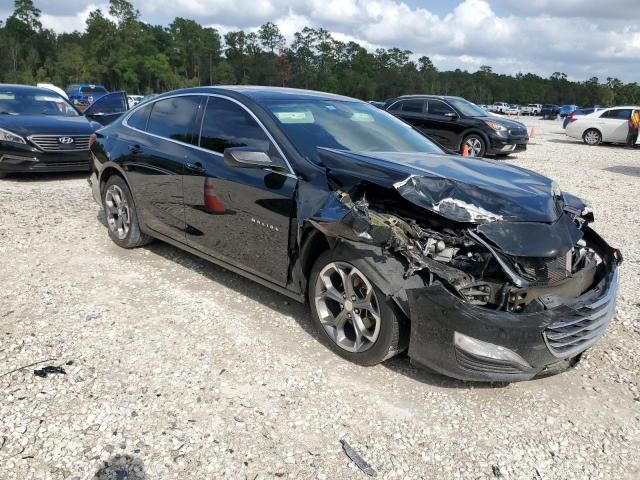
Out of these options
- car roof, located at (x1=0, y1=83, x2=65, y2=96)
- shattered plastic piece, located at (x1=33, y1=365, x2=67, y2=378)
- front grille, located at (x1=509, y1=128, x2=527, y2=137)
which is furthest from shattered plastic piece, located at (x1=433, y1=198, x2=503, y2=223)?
front grille, located at (x1=509, y1=128, x2=527, y2=137)

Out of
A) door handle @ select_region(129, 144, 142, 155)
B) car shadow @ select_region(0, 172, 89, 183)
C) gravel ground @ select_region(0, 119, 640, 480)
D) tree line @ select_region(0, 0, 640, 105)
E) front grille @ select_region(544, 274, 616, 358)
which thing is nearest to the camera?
gravel ground @ select_region(0, 119, 640, 480)

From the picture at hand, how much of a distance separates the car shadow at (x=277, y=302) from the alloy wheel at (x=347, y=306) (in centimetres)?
23

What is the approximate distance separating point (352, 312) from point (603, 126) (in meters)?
19.6

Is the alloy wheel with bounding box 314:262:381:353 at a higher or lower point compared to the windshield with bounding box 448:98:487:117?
lower

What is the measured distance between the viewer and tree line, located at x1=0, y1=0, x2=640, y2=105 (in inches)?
3127

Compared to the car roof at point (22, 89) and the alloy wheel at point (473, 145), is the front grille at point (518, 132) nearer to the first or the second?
the alloy wheel at point (473, 145)

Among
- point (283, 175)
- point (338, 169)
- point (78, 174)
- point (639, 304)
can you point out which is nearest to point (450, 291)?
point (338, 169)

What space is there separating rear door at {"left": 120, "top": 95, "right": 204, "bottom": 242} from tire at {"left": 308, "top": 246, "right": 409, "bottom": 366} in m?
1.66

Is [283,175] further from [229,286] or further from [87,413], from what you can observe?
[87,413]

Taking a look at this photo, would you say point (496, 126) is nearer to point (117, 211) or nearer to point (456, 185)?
point (117, 211)

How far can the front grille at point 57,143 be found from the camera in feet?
28.5

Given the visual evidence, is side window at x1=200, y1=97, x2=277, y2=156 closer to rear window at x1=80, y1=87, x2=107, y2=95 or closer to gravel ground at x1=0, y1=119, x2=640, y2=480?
gravel ground at x1=0, y1=119, x2=640, y2=480

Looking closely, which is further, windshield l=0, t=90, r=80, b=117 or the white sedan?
the white sedan

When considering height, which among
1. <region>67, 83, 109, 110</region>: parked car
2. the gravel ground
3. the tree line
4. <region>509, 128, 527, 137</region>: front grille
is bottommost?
the gravel ground
